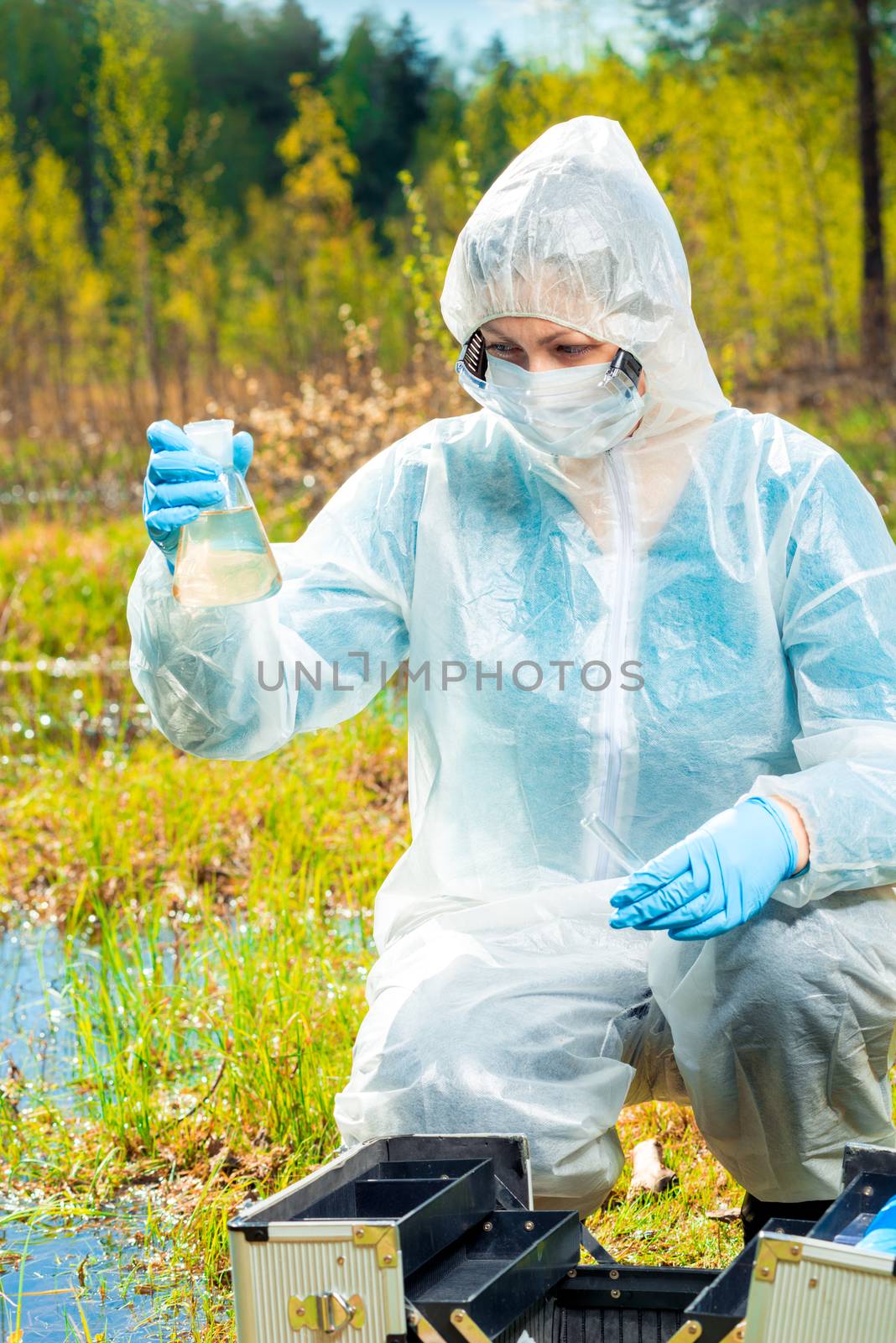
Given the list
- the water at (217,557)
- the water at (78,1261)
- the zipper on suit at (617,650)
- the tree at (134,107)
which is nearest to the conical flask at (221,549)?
the water at (217,557)

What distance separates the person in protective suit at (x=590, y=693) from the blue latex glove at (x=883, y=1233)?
13.7 inches

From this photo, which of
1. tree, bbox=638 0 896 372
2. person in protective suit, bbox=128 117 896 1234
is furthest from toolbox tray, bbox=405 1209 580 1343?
tree, bbox=638 0 896 372

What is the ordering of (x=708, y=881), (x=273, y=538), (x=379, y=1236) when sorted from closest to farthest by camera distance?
(x=379, y=1236) < (x=708, y=881) < (x=273, y=538)

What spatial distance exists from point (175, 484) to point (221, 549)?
0.27 feet

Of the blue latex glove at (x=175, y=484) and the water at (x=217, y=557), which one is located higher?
the blue latex glove at (x=175, y=484)

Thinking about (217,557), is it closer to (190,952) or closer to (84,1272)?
(84,1272)

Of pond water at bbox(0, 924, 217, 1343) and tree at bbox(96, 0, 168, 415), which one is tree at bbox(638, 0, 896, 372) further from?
pond water at bbox(0, 924, 217, 1343)

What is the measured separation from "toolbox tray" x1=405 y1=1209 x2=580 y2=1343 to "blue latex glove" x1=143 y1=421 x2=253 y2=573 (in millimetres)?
770

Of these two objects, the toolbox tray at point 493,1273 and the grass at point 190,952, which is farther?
the grass at point 190,952

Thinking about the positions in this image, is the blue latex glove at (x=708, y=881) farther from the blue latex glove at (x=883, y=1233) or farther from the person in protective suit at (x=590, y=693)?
the blue latex glove at (x=883, y=1233)

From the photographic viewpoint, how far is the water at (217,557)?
1478 mm

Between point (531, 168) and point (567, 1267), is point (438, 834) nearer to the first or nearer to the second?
point (567, 1267)

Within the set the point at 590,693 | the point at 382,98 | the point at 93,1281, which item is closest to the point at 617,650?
the point at 590,693

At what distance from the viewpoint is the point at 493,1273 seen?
122 centimetres
